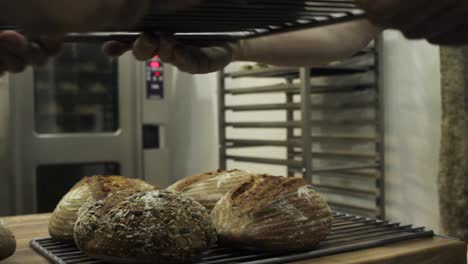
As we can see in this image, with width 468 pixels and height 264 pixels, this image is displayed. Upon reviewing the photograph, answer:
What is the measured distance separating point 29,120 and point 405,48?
1519 millimetres

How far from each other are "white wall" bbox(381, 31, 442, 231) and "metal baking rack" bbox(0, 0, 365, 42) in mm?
1388

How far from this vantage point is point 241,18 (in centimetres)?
52

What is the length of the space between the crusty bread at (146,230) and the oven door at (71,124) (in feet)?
5.21

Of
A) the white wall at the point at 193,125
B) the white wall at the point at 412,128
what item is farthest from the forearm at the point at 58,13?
→ the white wall at the point at 193,125

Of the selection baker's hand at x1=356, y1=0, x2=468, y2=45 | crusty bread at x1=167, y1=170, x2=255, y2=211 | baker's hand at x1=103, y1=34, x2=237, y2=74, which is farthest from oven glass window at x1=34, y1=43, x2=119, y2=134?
baker's hand at x1=356, y1=0, x2=468, y2=45

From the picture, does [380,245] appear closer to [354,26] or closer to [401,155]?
[354,26]

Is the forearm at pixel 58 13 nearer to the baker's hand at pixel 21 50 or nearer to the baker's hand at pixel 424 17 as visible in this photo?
the baker's hand at pixel 424 17

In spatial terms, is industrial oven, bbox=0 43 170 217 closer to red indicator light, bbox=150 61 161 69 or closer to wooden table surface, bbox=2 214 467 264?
red indicator light, bbox=150 61 161 69

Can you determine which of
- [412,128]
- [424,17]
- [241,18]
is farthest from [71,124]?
[424,17]

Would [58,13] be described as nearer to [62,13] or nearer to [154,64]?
[62,13]

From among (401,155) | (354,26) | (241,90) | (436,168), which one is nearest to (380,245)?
(354,26)

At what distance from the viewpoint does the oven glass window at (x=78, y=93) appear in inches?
93.3

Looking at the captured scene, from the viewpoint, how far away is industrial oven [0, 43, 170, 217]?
2.28m

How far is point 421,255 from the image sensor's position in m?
0.87
